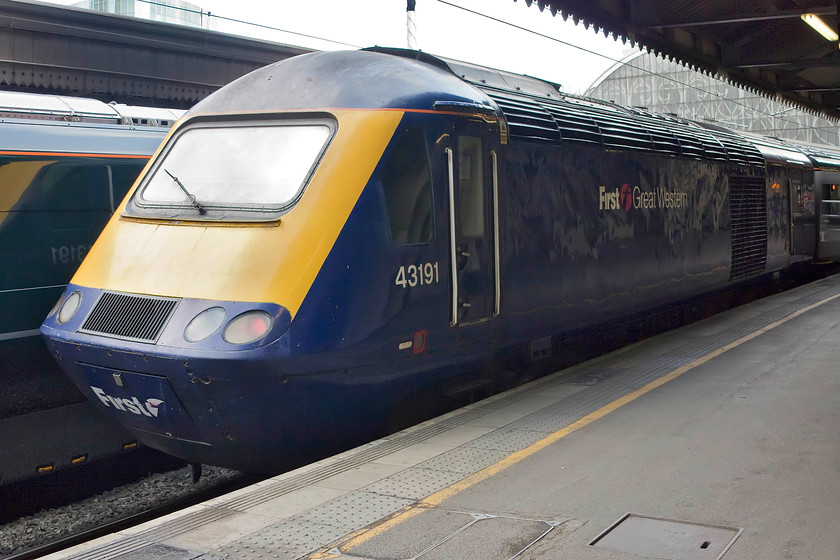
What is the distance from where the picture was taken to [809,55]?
48.8 feet

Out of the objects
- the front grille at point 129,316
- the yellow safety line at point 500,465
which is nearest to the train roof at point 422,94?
the front grille at point 129,316

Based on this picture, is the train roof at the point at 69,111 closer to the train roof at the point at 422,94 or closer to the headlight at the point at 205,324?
the train roof at the point at 422,94

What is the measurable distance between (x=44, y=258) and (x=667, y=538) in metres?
5.28

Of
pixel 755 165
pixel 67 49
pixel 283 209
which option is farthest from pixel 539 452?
pixel 67 49

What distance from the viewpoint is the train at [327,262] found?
559cm

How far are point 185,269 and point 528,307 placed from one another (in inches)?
123

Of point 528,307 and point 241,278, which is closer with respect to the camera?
point 241,278

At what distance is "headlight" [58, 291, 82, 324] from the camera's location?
6.25m

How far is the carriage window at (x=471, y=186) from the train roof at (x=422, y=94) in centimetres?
31

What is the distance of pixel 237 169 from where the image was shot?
6.41 m

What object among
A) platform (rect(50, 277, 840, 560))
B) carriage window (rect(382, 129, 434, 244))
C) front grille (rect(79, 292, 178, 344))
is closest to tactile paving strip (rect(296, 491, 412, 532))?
platform (rect(50, 277, 840, 560))

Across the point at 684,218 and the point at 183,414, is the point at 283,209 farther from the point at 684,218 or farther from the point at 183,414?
the point at 684,218

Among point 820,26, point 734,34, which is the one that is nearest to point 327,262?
point 820,26

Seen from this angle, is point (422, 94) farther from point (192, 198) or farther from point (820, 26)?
point (820, 26)
